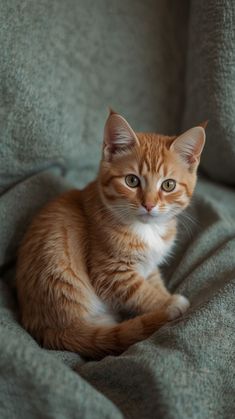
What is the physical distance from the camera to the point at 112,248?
1.16 m

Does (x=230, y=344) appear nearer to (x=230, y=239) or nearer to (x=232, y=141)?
(x=230, y=239)

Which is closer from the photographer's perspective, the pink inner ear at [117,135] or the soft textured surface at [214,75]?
the pink inner ear at [117,135]

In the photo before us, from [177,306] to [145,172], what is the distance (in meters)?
0.36

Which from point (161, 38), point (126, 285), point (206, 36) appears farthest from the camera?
point (161, 38)

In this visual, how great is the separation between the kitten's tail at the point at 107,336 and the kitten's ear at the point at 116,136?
454mm

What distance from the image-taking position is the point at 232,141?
1.48m

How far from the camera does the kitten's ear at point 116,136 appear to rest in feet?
3.67

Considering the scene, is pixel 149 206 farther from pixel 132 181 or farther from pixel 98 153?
pixel 98 153

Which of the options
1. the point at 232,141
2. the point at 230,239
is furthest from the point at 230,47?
the point at 230,239

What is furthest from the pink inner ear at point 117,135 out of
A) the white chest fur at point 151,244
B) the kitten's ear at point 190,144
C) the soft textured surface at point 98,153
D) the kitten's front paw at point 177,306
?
the kitten's front paw at point 177,306

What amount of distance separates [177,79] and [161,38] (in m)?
0.17

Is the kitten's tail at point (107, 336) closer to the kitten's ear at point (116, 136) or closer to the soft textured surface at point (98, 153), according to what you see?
the soft textured surface at point (98, 153)

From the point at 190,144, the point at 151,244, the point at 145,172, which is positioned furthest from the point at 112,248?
the point at 190,144

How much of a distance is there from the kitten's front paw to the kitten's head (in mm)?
218
